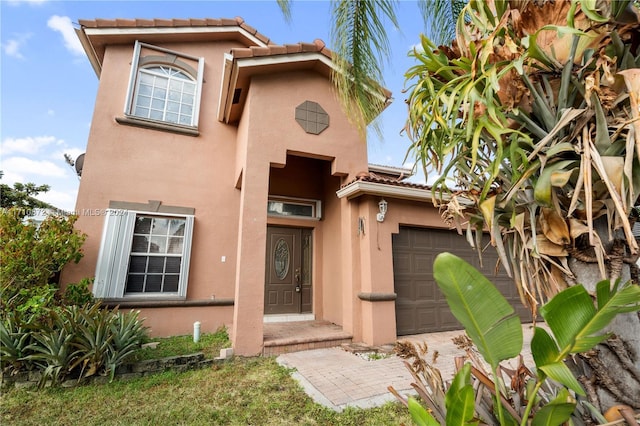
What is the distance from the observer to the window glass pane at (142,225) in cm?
711

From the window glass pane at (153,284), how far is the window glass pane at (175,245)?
682 mm

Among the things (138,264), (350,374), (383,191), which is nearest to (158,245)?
(138,264)

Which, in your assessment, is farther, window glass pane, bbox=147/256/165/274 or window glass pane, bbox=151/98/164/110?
window glass pane, bbox=151/98/164/110

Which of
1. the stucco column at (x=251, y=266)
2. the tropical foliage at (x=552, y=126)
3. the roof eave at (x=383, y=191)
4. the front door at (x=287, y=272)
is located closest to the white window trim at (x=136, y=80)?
the stucco column at (x=251, y=266)

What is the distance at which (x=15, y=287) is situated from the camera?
16.9 feet

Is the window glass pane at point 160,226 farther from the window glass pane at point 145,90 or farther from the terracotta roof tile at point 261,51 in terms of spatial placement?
the terracotta roof tile at point 261,51

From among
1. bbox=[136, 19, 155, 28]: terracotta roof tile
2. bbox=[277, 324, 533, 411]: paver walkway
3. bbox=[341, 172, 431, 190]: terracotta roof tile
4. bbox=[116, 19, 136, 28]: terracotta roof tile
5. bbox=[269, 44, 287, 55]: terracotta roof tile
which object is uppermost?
bbox=[136, 19, 155, 28]: terracotta roof tile

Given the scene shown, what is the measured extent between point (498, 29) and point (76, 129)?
1003cm

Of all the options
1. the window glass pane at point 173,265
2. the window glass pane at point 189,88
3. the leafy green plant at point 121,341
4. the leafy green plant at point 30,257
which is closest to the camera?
the leafy green plant at point 121,341

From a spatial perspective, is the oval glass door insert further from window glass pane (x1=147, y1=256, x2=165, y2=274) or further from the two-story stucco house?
window glass pane (x1=147, y1=256, x2=165, y2=274)

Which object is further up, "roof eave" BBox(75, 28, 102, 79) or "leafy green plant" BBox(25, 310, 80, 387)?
"roof eave" BBox(75, 28, 102, 79)

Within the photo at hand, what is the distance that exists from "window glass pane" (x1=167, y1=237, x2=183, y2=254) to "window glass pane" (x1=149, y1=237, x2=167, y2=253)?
0.38 feet

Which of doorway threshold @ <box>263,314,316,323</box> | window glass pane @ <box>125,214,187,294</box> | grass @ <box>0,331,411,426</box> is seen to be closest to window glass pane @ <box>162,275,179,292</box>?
window glass pane @ <box>125,214,187,294</box>

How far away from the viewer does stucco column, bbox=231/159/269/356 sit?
5367 millimetres
